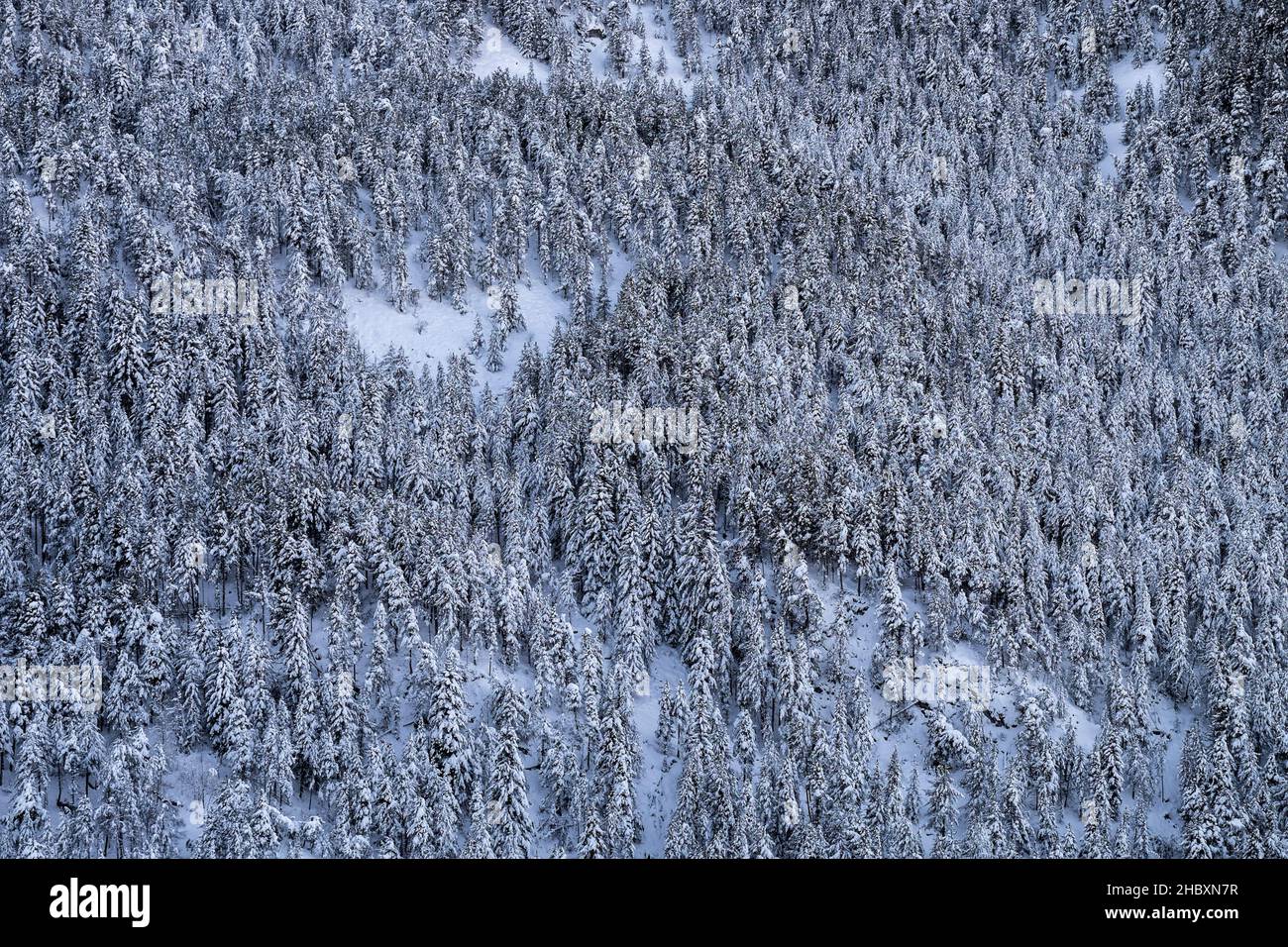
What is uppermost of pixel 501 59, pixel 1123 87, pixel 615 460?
pixel 501 59

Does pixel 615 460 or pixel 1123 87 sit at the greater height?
pixel 1123 87

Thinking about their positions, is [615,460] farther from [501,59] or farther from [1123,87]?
[1123,87]

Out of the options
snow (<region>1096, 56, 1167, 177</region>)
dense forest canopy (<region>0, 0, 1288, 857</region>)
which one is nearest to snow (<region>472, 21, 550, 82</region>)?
dense forest canopy (<region>0, 0, 1288, 857</region>)

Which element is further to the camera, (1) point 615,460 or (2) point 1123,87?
(2) point 1123,87

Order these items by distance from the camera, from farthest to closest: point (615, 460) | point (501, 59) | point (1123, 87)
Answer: point (1123, 87), point (501, 59), point (615, 460)

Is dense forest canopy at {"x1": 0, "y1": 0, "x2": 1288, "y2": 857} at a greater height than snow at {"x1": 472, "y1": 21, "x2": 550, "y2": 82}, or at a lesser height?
lesser

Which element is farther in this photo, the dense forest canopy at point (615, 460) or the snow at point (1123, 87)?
the snow at point (1123, 87)

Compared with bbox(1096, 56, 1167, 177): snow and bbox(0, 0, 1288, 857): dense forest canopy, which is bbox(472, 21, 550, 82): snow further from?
bbox(1096, 56, 1167, 177): snow

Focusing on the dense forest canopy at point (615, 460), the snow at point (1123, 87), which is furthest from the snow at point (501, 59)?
the snow at point (1123, 87)

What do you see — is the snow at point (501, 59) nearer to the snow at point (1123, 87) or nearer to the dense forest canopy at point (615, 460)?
the dense forest canopy at point (615, 460)

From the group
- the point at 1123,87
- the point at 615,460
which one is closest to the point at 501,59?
the point at 1123,87

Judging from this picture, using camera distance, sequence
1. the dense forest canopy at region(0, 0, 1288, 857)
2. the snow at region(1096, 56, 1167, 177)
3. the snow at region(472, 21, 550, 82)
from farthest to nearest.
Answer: the snow at region(472, 21, 550, 82)
the snow at region(1096, 56, 1167, 177)
the dense forest canopy at region(0, 0, 1288, 857)

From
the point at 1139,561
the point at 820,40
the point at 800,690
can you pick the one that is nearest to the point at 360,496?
the point at 800,690
